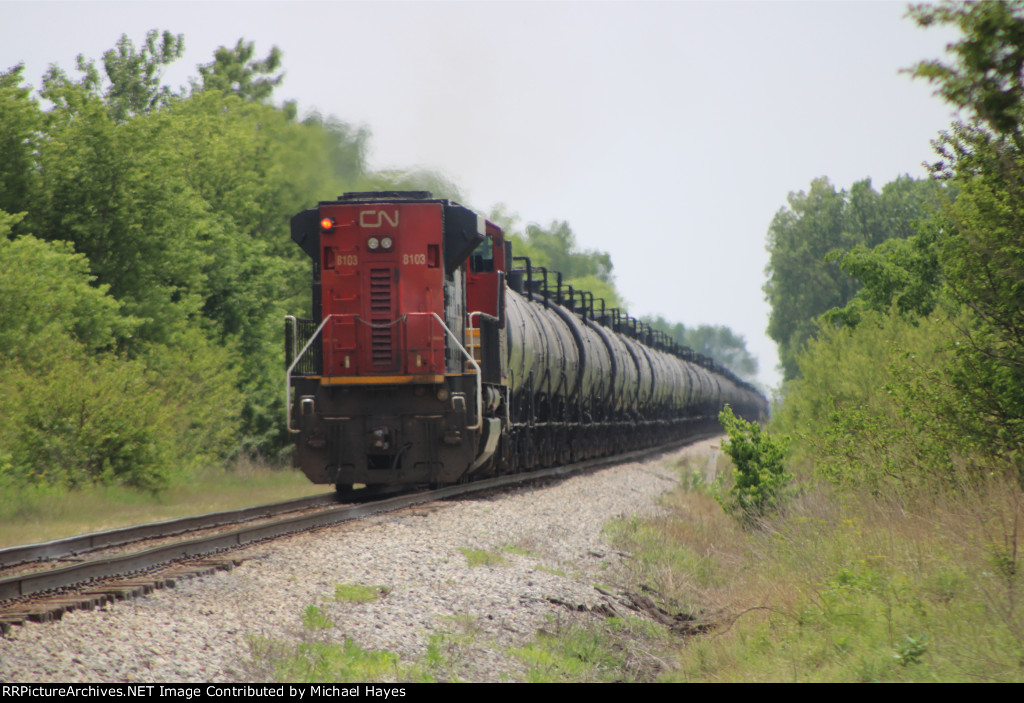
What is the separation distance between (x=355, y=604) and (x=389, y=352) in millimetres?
6803

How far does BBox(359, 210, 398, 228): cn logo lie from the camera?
552 inches

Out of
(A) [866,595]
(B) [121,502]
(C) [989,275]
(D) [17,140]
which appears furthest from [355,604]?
(D) [17,140]

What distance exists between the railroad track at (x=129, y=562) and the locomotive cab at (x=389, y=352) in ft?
2.58

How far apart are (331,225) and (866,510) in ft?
25.7

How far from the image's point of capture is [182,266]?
2294 centimetres

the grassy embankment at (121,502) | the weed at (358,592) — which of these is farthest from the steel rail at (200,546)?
the grassy embankment at (121,502)

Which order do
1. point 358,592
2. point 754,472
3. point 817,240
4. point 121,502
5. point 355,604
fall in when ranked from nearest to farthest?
1. point 355,604
2. point 358,592
3. point 754,472
4. point 121,502
5. point 817,240

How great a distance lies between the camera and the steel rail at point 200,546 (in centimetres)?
702

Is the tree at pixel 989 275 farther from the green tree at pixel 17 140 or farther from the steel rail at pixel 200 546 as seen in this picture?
the green tree at pixel 17 140

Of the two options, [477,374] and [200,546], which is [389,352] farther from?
[200,546]

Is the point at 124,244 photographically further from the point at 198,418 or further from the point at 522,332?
the point at 522,332

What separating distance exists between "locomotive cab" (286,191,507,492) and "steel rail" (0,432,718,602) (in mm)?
835

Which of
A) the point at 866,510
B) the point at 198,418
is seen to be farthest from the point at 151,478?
the point at 866,510

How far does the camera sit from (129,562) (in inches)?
305
